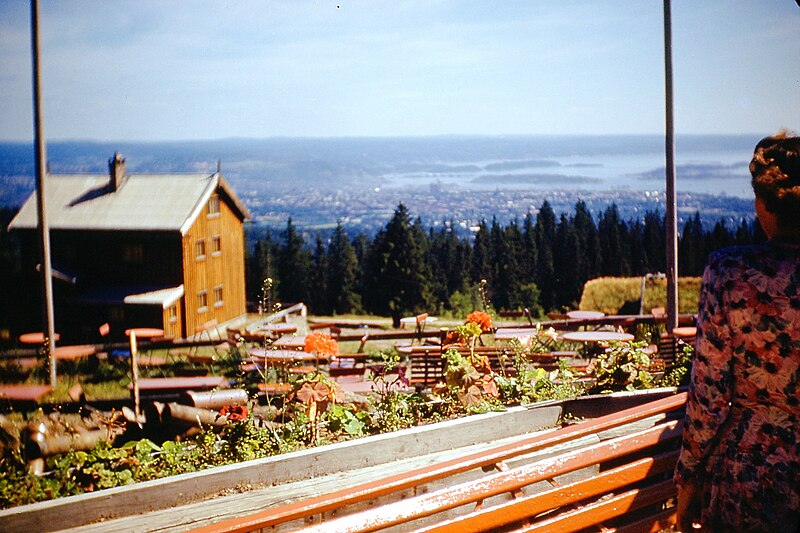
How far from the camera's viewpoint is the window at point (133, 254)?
2877 centimetres

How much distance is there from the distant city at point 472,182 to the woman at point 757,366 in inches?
7.5

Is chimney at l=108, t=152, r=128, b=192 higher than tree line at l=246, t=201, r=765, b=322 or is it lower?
higher

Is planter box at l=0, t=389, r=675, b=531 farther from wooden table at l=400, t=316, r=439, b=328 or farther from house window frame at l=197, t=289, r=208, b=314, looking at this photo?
house window frame at l=197, t=289, r=208, b=314

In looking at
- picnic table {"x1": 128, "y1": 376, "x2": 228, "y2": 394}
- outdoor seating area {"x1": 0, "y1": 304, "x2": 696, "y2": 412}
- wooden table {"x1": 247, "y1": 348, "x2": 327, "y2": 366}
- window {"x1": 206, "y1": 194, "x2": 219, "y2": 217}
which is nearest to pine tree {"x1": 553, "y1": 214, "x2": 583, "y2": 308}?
window {"x1": 206, "y1": 194, "x2": 219, "y2": 217}

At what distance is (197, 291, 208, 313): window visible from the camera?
3030cm

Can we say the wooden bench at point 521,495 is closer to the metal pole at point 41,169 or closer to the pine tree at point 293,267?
the metal pole at point 41,169

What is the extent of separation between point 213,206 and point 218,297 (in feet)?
13.8

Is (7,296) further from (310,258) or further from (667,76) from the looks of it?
(310,258)

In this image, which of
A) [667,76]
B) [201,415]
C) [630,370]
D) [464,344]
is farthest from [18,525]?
[667,76]

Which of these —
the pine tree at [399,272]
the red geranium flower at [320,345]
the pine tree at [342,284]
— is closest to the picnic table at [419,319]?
the red geranium flower at [320,345]

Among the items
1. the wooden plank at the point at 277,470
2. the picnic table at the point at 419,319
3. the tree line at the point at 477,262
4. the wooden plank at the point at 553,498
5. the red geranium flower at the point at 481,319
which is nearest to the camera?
the wooden plank at the point at 553,498

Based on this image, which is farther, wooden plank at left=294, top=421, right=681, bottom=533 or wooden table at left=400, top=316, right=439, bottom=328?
wooden table at left=400, top=316, right=439, bottom=328

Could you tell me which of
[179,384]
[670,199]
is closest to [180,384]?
[179,384]

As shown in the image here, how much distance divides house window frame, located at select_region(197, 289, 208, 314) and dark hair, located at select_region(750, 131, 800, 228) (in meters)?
29.8
